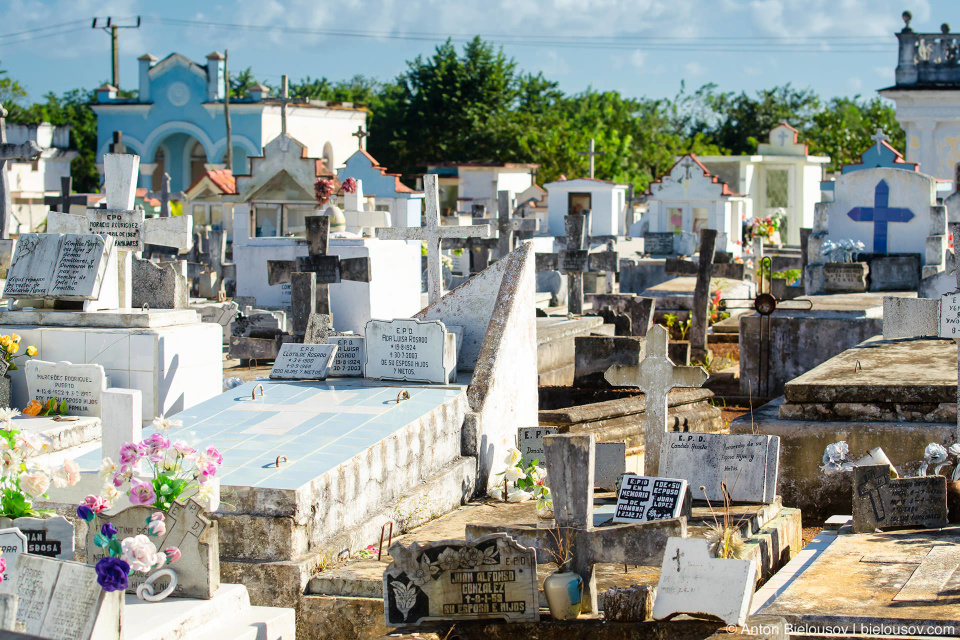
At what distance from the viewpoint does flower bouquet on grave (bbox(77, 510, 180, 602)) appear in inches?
162

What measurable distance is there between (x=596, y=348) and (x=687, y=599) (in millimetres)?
6240

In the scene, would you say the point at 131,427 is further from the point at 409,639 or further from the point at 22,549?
the point at 409,639

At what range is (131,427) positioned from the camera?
18.6 ft

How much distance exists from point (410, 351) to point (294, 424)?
1.15 meters

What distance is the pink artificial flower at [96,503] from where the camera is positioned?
474 centimetres

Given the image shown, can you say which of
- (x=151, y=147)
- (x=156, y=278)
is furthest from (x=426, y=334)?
Answer: (x=151, y=147)

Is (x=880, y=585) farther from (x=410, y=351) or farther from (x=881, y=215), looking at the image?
(x=881, y=215)

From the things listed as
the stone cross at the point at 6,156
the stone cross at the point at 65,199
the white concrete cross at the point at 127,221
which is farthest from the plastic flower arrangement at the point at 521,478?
the stone cross at the point at 65,199

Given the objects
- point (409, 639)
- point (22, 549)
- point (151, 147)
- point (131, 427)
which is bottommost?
point (409, 639)

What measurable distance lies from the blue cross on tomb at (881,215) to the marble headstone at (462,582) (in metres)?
11.9

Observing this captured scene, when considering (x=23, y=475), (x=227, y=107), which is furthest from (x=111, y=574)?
(x=227, y=107)

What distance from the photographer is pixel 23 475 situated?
4.95 meters

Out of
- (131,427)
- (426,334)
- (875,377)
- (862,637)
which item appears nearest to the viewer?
(862,637)

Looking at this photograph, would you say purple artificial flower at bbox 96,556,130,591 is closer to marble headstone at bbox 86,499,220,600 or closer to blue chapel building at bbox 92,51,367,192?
marble headstone at bbox 86,499,220,600
